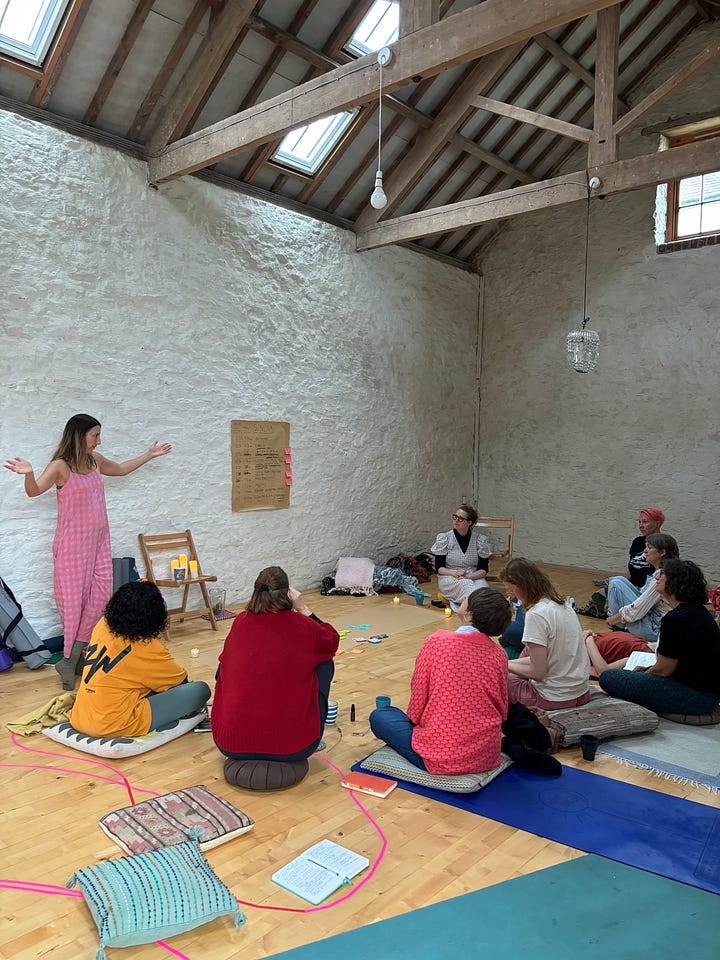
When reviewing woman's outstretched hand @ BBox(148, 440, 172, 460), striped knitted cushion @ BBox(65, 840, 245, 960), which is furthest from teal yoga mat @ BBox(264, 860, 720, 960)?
woman's outstretched hand @ BBox(148, 440, 172, 460)

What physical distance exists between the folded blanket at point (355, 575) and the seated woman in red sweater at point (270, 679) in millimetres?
3833

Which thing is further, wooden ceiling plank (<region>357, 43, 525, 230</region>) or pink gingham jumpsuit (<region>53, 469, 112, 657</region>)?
wooden ceiling plank (<region>357, 43, 525, 230</region>)

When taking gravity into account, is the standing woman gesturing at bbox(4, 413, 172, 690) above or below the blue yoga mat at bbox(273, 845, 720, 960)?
above

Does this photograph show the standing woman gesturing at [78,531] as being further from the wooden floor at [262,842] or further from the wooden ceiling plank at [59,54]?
the wooden ceiling plank at [59,54]

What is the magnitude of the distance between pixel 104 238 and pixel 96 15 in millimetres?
1374

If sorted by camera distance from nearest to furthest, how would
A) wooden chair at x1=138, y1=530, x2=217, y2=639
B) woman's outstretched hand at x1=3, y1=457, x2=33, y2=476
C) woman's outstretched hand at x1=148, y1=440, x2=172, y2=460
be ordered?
woman's outstretched hand at x1=3, y1=457, x2=33, y2=476 → woman's outstretched hand at x1=148, y1=440, x2=172, y2=460 → wooden chair at x1=138, y1=530, x2=217, y2=639

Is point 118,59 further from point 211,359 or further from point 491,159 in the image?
point 491,159

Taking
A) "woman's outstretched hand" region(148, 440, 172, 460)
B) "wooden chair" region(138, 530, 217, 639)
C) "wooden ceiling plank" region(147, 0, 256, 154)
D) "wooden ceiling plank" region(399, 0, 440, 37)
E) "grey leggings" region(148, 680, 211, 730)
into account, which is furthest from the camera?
Result: "wooden chair" region(138, 530, 217, 639)

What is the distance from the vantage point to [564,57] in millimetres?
6473

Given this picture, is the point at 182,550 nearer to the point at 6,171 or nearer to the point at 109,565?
the point at 109,565

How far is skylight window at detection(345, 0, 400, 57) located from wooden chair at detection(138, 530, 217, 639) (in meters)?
3.98

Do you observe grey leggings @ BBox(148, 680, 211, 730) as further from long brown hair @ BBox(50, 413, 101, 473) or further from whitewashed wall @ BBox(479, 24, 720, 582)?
whitewashed wall @ BBox(479, 24, 720, 582)

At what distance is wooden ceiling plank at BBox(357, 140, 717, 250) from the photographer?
5.08 m

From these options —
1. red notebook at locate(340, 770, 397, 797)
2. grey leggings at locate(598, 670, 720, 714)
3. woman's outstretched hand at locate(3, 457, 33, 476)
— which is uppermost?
woman's outstretched hand at locate(3, 457, 33, 476)
